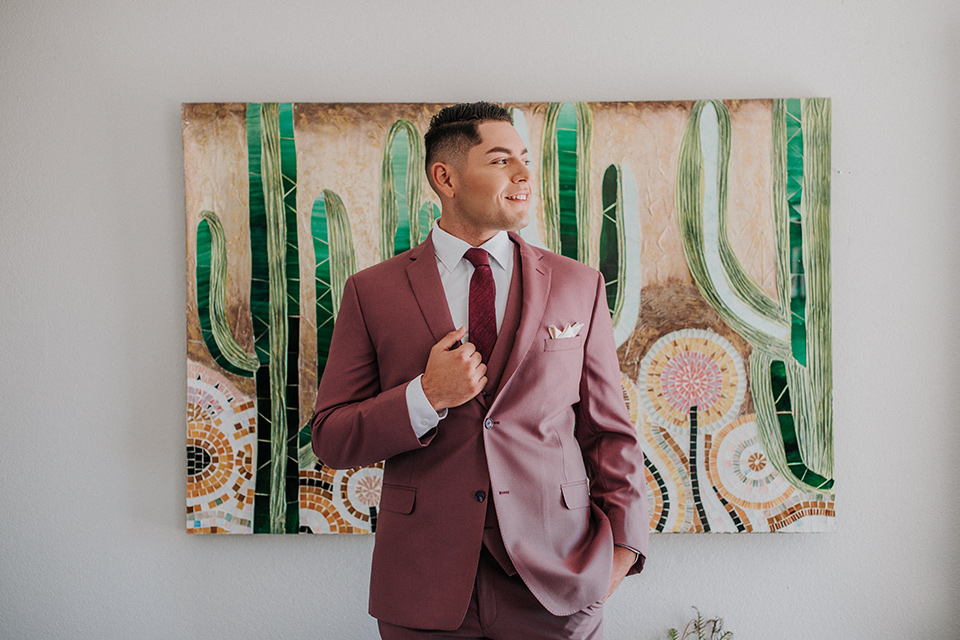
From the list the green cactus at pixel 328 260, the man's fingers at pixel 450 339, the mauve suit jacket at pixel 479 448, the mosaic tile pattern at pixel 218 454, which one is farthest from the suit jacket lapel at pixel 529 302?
the mosaic tile pattern at pixel 218 454

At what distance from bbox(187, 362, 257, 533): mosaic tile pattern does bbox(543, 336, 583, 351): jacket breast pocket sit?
1166 mm

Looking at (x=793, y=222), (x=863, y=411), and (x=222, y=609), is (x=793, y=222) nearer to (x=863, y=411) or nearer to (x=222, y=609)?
(x=863, y=411)

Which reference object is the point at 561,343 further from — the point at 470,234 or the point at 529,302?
the point at 470,234

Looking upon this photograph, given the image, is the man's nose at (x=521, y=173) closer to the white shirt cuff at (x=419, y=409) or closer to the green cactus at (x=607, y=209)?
the white shirt cuff at (x=419, y=409)

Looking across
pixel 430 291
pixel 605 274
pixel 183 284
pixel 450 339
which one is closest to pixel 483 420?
pixel 450 339

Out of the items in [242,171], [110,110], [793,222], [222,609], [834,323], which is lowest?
[222,609]

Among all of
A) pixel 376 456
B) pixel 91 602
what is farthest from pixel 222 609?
pixel 376 456

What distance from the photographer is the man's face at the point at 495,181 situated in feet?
4.46

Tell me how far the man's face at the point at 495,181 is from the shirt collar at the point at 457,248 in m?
0.04

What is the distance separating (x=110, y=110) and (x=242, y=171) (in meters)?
0.50

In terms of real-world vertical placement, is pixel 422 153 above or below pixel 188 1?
below

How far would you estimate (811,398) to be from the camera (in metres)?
2.07

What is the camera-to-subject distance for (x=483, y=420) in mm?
1297

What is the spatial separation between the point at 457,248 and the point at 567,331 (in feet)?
0.96
